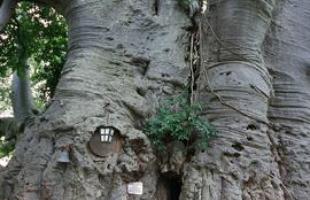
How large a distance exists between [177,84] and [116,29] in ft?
2.04

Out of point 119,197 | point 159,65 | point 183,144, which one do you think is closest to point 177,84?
point 159,65

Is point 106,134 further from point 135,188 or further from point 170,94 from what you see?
point 170,94

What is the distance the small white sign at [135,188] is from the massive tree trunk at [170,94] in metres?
0.03

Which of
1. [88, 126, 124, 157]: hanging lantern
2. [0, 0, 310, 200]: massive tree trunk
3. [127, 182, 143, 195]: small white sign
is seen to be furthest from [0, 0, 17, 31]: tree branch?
[127, 182, 143, 195]: small white sign

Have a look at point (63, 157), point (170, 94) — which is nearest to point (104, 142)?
point (63, 157)

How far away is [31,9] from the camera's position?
6098 mm

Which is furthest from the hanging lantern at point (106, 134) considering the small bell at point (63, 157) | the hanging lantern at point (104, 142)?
the small bell at point (63, 157)

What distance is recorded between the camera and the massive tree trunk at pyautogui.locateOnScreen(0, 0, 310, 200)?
9.49 feet

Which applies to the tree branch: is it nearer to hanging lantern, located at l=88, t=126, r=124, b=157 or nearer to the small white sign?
hanging lantern, located at l=88, t=126, r=124, b=157

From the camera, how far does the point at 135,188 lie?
9.55 ft

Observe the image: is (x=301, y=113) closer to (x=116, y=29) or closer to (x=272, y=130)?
(x=272, y=130)

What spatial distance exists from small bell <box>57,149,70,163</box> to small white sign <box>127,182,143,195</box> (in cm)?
40

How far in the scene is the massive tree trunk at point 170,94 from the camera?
114 inches

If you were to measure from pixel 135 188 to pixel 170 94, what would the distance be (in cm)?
79
